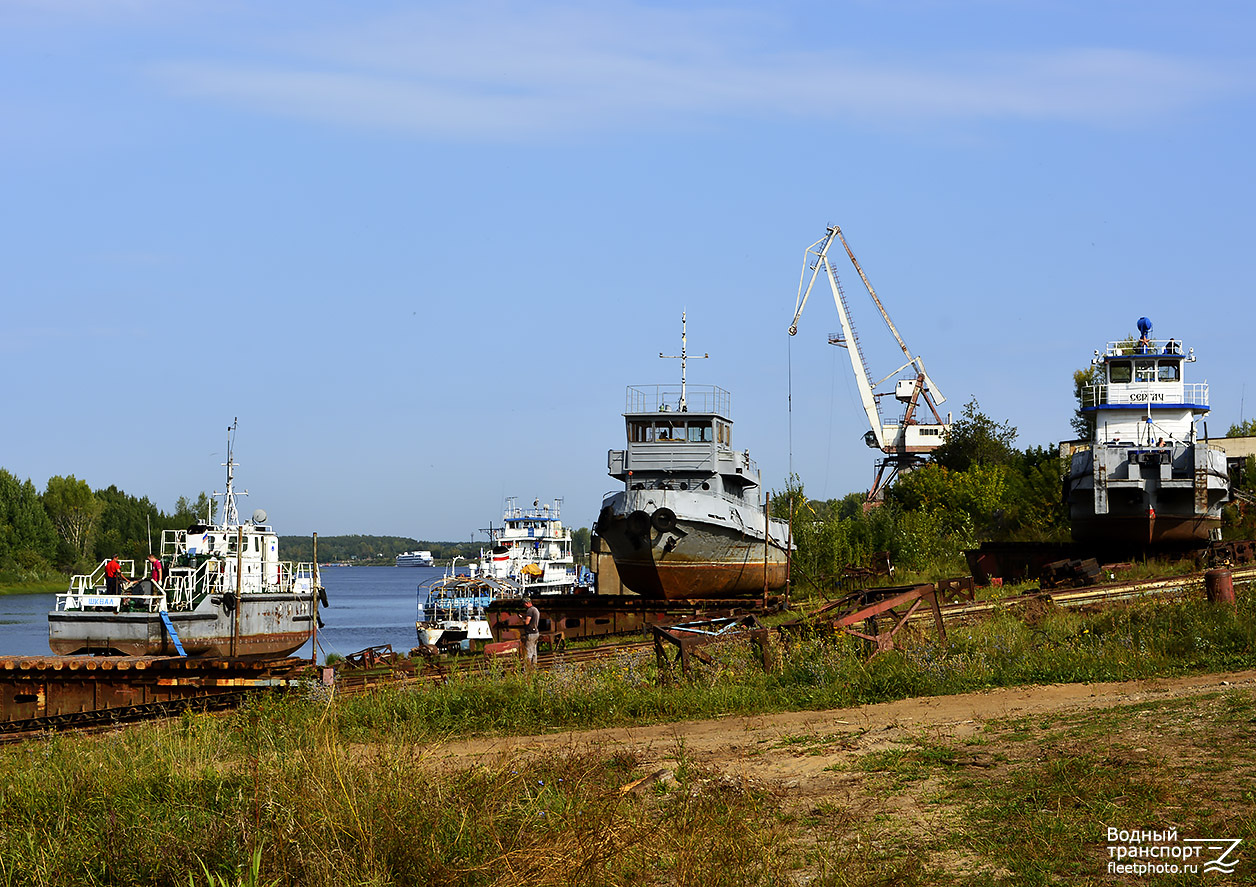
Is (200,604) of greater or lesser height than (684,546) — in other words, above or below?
below

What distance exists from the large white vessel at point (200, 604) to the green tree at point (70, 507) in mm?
69566

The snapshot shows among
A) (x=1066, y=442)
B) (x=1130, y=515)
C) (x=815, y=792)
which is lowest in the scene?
(x=815, y=792)

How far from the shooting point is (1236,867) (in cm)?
598

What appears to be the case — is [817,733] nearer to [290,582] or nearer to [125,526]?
[290,582]

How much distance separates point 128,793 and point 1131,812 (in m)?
6.95

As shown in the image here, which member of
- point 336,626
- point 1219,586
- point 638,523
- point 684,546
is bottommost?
point 336,626

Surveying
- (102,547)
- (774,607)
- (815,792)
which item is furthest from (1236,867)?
(102,547)

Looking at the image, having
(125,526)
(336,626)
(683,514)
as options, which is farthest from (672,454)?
(125,526)

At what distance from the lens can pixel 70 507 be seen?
103m

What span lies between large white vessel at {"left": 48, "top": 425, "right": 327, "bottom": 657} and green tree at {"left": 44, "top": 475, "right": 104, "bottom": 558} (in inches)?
2739

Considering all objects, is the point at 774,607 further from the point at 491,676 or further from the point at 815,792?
the point at 815,792

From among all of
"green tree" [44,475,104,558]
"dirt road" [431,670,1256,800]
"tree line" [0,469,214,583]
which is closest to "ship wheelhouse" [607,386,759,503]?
"dirt road" [431,670,1256,800]

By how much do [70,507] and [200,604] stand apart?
7687cm

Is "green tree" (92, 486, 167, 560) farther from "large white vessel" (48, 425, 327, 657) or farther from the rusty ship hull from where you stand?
the rusty ship hull
